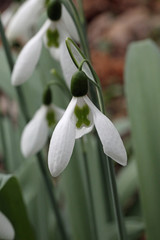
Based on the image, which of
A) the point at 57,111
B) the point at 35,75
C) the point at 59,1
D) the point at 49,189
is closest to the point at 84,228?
the point at 49,189

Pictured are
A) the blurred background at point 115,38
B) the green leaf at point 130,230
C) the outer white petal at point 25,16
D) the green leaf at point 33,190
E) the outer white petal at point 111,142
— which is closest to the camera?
the outer white petal at point 111,142

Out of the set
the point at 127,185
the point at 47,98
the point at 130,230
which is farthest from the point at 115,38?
the point at 47,98

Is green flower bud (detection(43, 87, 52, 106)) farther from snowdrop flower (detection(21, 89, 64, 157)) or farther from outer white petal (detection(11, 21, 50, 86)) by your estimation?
outer white petal (detection(11, 21, 50, 86))

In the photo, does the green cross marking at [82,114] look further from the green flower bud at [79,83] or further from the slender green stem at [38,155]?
the slender green stem at [38,155]

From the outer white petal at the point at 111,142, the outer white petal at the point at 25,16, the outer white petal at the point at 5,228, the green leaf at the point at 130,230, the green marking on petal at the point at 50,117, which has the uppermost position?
the outer white petal at the point at 25,16

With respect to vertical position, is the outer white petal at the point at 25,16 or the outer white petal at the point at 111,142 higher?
the outer white petal at the point at 25,16

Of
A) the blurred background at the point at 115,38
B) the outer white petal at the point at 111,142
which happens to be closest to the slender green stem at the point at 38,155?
the outer white petal at the point at 111,142

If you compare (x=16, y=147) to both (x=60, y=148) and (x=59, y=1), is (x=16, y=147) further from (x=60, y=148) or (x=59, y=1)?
(x=60, y=148)

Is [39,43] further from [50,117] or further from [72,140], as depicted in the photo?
[72,140]
